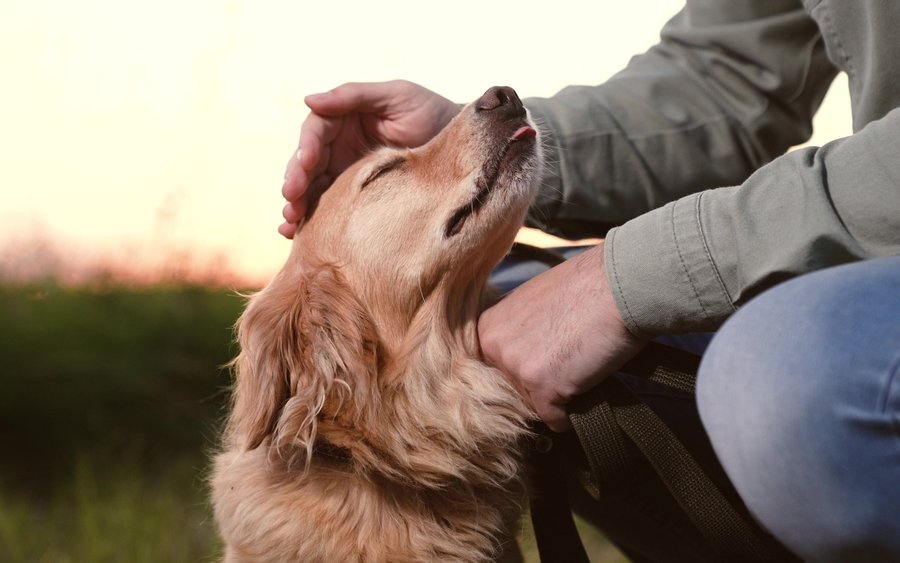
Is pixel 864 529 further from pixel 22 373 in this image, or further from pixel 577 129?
pixel 22 373

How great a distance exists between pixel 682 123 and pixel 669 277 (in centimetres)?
108

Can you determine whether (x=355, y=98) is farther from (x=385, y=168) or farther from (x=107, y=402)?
(x=107, y=402)

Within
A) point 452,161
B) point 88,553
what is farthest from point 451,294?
point 88,553

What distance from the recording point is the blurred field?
11.1ft

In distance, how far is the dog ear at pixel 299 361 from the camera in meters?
1.91

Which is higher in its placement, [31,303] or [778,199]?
[778,199]

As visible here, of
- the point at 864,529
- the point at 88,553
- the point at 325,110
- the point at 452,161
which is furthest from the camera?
the point at 88,553

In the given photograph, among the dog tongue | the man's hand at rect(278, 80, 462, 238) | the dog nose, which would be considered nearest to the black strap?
the dog tongue

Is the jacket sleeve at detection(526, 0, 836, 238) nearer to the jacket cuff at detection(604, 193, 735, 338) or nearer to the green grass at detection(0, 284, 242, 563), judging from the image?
the jacket cuff at detection(604, 193, 735, 338)

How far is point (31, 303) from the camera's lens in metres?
4.23

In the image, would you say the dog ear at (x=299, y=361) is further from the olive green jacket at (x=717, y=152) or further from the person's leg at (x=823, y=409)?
the person's leg at (x=823, y=409)

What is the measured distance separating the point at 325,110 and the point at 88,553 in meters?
1.62

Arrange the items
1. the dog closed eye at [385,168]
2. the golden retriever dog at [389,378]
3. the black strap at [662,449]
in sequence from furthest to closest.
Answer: the dog closed eye at [385,168]
the golden retriever dog at [389,378]
the black strap at [662,449]

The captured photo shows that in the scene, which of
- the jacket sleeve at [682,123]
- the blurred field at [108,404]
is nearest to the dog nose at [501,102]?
the jacket sleeve at [682,123]
